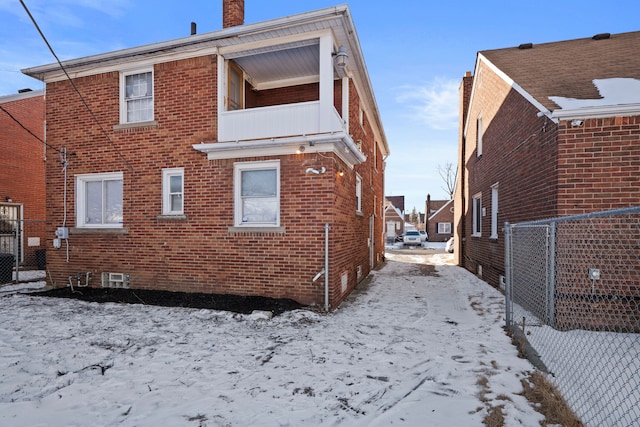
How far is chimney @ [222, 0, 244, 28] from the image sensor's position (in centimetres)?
859

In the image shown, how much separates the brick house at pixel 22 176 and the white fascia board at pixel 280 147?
1182cm

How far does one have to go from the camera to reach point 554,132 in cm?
574

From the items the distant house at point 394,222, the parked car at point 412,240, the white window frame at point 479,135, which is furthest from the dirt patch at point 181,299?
the distant house at point 394,222

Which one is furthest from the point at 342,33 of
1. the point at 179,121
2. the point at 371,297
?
the point at 371,297

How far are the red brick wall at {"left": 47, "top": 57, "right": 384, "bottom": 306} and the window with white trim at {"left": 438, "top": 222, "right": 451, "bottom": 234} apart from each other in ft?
125

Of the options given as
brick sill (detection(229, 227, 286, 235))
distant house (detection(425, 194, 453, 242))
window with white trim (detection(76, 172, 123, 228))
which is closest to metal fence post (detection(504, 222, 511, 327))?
brick sill (detection(229, 227, 286, 235))

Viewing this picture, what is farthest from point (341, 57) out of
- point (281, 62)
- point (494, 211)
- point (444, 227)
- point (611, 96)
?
point (444, 227)

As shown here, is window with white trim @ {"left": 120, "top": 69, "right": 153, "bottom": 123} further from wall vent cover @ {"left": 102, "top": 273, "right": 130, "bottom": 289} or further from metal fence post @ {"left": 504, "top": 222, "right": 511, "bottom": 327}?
metal fence post @ {"left": 504, "top": 222, "right": 511, "bottom": 327}

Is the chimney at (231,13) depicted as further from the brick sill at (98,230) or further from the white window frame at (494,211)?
the white window frame at (494,211)

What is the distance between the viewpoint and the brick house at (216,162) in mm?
6863

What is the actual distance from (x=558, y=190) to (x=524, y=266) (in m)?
2.07

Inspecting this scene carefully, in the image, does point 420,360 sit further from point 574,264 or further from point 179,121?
point 179,121

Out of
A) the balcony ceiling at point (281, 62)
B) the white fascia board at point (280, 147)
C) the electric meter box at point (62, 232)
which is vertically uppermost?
the balcony ceiling at point (281, 62)

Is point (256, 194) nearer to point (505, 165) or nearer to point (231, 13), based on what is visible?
point (231, 13)
